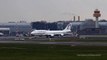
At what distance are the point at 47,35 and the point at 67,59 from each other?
5157 inches

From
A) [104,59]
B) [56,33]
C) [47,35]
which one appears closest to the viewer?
[104,59]

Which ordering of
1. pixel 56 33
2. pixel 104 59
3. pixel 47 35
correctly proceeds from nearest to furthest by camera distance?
pixel 104 59, pixel 47 35, pixel 56 33

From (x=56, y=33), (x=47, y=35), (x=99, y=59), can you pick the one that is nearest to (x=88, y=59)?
(x=99, y=59)

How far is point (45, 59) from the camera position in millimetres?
41062

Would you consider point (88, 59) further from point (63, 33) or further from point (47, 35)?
point (63, 33)

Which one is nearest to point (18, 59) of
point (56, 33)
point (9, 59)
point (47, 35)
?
point (9, 59)

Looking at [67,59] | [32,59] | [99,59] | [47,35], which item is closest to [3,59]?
[32,59]

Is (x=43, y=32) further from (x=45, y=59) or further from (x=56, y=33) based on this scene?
(x=45, y=59)

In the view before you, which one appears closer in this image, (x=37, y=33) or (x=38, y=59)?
(x=38, y=59)

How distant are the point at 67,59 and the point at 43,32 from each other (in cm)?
13632

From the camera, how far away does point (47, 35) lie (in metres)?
172

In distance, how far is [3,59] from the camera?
40969 millimetres

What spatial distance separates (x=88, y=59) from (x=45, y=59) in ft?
15.8

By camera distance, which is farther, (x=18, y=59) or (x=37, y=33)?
(x=37, y=33)
